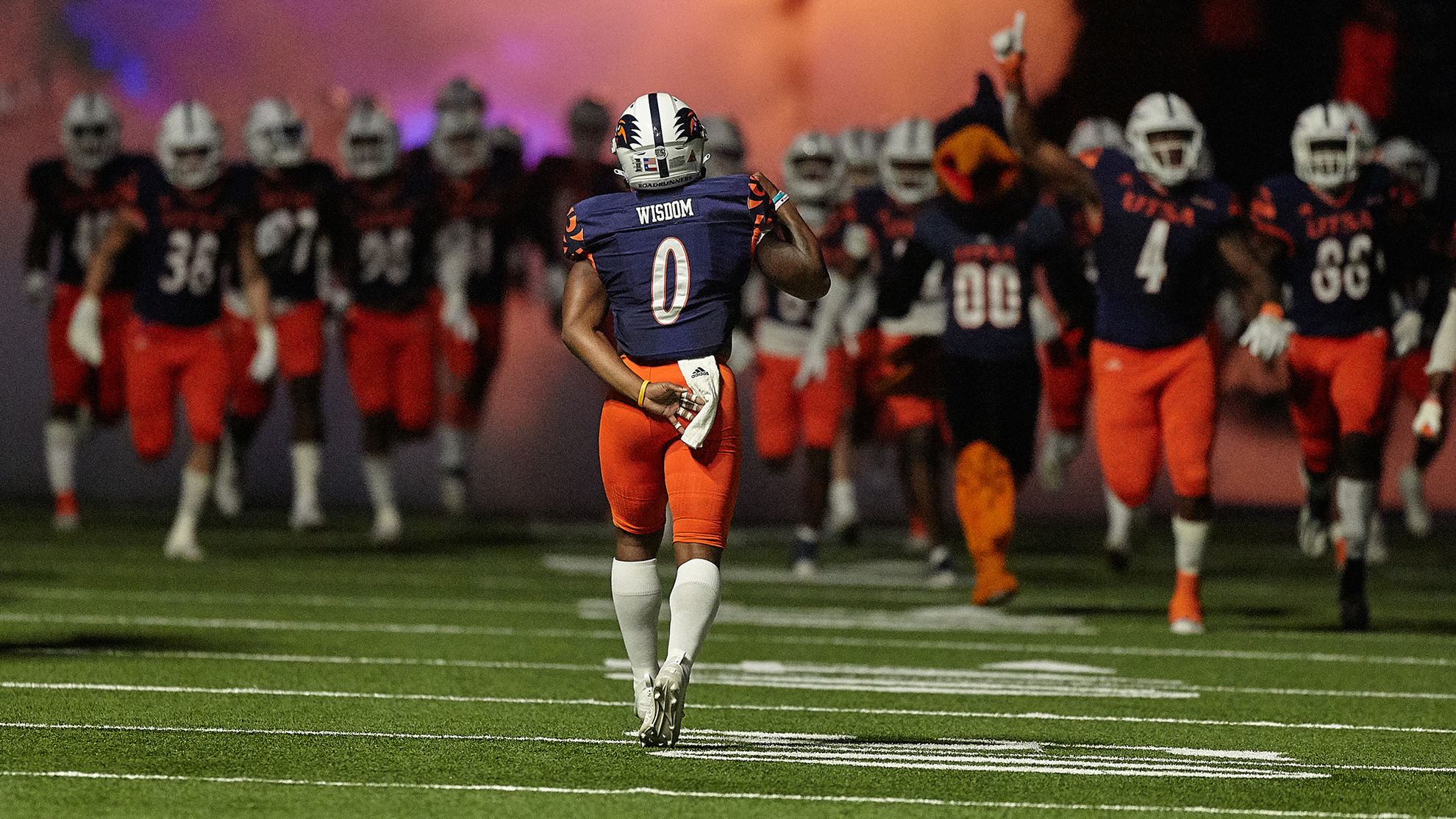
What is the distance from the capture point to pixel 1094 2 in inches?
585

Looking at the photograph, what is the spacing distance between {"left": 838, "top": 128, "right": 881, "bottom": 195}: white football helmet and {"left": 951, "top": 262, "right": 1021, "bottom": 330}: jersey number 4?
3803 millimetres

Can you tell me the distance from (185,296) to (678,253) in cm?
572

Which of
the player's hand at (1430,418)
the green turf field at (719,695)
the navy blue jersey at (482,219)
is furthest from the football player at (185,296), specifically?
the player's hand at (1430,418)

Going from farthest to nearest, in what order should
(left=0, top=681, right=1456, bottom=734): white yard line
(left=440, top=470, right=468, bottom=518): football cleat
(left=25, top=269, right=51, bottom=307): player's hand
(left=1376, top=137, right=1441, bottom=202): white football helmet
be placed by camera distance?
(left=440, top=470, right=468, bottom=518): football cleat
(left=25, top=269, right=51, bottom=307): player's hand
(left=1376, top=137, right=1441, bottom=202): white football helmet
(left=0, top=681, right=1456, bottom=734): white yard line

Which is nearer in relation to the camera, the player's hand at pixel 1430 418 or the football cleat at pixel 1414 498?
the player's hand at pixel 1430 418

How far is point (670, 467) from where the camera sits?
5.21 metres

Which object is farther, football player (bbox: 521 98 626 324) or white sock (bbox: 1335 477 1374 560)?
football player (bbox: 521 98 626 324)

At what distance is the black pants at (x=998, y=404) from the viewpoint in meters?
8.73

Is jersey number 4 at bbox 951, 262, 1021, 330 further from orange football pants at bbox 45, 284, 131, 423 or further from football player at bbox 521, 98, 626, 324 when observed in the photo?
football player at bbox 521, 98, 626, 324

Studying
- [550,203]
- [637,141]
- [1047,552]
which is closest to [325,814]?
[637,141]

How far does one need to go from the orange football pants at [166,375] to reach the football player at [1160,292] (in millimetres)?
4082

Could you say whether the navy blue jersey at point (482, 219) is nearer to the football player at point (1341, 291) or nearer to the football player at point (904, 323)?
the football player at point (904, 323)

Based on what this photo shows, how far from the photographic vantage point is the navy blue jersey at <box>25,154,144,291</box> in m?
13.0

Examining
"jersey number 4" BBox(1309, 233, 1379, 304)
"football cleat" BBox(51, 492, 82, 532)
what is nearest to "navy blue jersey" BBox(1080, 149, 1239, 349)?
"jersey number 4" BBox(1309, 233, 1379, 304)
